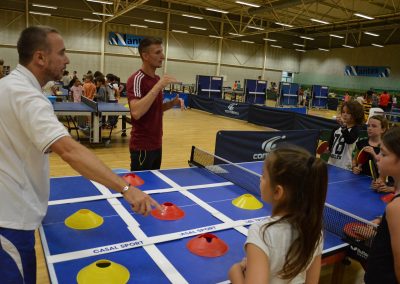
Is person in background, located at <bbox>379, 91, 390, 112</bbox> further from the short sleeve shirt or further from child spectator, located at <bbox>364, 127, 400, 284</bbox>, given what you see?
child spectator, located at <bbox>364, 127, 400, 284</bbox>

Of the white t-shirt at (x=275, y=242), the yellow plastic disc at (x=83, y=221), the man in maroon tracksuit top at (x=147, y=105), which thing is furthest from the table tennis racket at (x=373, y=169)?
the yellow plastic disc at (x=83, y=221)

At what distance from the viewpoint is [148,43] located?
10.1 ft

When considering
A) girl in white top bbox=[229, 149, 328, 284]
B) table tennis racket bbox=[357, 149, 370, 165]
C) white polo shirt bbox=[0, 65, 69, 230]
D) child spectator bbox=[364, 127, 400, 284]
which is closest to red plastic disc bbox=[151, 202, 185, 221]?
white polo shirt bbox=[0, 65, 69, 230]

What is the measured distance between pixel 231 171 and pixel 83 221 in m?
1.68

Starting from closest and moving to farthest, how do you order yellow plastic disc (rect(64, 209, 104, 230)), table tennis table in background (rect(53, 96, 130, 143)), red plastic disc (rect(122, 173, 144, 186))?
1. yellow plastic disc (rect(64, 209, 104, 230))
2. red plastic disc (rect(122, 173, 144, 186))
3. table tennis table in background (rect(53, 96, 130, 143))

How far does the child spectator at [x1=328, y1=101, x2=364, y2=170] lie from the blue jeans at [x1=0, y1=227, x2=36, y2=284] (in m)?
3.92

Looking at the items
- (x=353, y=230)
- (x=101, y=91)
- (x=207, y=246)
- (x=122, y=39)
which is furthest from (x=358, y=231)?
(x=122, y=39)

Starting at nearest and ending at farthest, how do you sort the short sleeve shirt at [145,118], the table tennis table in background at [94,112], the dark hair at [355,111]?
the short sleeve shirt at [145,118]
the dark hair at [355,111]
the table tennis table in background at [94,112]

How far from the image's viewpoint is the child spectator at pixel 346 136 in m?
4.32

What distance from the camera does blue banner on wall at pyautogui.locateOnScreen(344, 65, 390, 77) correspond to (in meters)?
25.6

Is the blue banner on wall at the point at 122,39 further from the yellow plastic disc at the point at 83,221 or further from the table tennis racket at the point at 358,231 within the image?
the table tennis racket at the point at 358,231

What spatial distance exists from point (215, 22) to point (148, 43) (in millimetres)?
24521

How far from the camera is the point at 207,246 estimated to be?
1.85 meters

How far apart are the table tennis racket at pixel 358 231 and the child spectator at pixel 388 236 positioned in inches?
17.1
